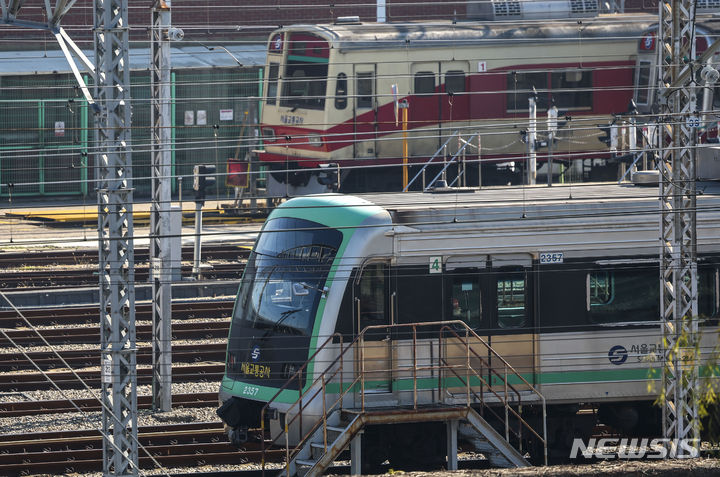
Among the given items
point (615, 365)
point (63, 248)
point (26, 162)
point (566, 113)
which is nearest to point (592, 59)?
point (566, 113)

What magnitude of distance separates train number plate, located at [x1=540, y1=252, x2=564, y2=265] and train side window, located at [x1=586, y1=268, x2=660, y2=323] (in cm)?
43

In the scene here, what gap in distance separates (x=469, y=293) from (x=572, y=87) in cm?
1452

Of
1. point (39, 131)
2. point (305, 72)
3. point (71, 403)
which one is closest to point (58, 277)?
point (71, 403)

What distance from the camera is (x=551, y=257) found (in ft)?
43.4

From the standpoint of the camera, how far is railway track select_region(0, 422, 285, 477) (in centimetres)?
1378

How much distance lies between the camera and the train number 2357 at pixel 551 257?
13.2m

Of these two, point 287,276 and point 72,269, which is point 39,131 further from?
point 287,276

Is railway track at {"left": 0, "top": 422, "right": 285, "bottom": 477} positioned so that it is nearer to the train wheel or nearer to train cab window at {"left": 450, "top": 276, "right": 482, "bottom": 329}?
the train wheel

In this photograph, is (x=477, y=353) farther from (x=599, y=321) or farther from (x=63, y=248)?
(x=63, y=248)

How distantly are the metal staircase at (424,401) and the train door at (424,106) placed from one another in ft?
42.7

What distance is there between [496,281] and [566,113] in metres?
14.0

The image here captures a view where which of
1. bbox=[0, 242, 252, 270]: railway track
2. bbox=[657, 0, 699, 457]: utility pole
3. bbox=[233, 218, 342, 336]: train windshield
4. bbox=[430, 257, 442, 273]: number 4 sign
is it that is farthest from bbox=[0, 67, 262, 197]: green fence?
bbox=[657, 0, 699, 457]: utility pole

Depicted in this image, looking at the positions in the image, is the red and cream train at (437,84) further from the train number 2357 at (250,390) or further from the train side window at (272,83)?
the train number 2357 at (250,390)

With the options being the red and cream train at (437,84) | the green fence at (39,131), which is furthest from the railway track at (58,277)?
the green fence at (39,131)
